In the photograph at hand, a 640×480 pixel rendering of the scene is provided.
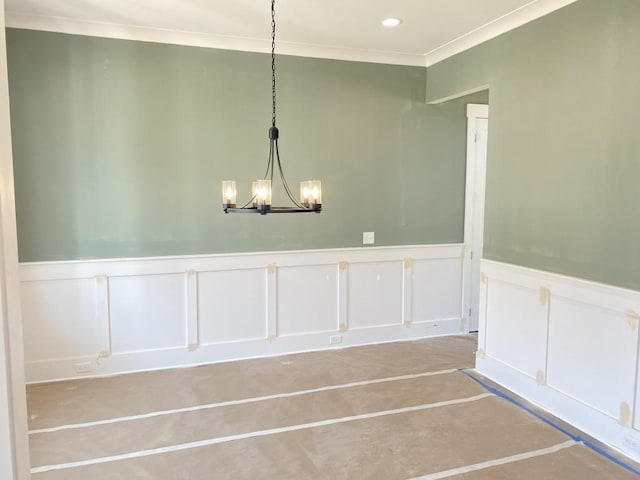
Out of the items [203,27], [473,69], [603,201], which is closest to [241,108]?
[203,27]

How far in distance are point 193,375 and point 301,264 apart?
1.40m

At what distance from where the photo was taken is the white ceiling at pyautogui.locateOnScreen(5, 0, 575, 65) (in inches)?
129

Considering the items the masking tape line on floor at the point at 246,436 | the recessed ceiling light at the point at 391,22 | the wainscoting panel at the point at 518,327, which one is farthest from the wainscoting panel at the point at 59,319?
the wainscoting panel at the point at 518,327

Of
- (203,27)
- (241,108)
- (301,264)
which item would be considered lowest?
(301,264)

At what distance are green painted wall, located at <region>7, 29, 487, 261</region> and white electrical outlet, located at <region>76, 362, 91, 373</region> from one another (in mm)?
916

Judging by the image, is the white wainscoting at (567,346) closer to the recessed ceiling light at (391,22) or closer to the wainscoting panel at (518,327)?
the wainscoting panel at (518,327)

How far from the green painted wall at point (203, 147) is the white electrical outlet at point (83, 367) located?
3.01 feet

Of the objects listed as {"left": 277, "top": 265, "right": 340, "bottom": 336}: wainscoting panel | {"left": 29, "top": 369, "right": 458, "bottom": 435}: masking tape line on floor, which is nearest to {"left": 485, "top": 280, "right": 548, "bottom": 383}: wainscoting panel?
{"left": 29, "top": 369, "right": 458, "bottom": 435}: masking tape line on floor

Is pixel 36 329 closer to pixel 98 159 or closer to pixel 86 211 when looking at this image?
pixel 86 211

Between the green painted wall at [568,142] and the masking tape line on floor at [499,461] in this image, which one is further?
the green painted wall at [568,142]

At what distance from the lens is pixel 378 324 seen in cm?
475

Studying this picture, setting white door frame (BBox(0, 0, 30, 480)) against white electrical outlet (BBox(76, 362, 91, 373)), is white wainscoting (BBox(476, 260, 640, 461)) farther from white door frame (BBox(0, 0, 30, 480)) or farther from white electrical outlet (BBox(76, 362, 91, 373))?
white electrical outlet (BBox(76, 362, 91, 373))

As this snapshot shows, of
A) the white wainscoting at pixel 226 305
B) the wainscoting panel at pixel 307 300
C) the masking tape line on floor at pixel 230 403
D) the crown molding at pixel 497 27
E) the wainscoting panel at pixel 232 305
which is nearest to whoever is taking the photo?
the masking tape line on floor at pixel 230 403

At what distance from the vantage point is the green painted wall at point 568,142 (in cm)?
274
